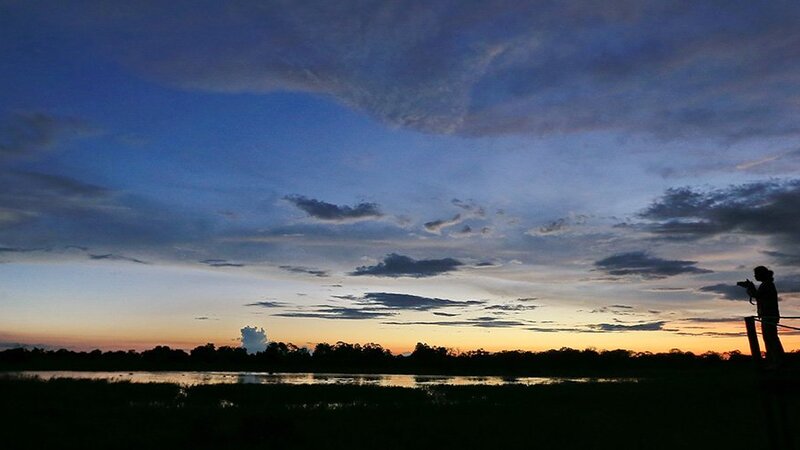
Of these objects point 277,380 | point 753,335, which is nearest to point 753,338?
point 753,335

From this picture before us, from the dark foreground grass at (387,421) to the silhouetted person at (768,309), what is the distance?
2.65ft

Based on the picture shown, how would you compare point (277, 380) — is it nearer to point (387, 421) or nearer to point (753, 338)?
point (387, 421)

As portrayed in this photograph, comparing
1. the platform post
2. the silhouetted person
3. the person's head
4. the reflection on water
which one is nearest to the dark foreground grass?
the platform post

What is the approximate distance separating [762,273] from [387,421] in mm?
14966

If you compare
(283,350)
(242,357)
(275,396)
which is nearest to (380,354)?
(283,350)

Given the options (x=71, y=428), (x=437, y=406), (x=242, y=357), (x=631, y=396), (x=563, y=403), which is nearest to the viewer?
(x=71, y=428)

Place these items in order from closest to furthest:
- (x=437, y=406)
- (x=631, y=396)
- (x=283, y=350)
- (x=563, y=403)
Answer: (x=437, y=406)
(x=563, y=403)
(x=631, y=396)
(x=283, y=350)

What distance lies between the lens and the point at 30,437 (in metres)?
17.2

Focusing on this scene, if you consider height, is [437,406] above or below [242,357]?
below

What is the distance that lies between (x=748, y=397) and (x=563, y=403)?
10.3 metres

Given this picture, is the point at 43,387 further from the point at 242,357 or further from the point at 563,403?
the point at 242,357

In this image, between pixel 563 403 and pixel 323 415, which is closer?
pixel 323 415

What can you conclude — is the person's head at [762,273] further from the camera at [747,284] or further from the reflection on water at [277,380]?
the reflection on water at [277,380]

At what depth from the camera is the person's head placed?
1206 cm
